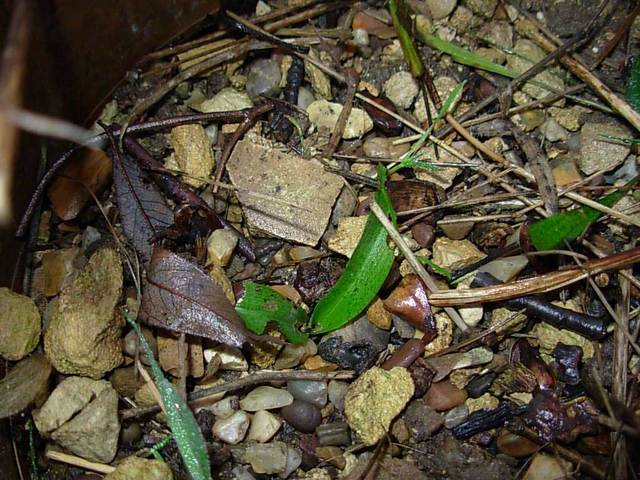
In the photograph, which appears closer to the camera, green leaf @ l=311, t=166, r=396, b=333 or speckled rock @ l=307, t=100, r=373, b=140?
green leaf @ l=311, t=166, r=396, b=333

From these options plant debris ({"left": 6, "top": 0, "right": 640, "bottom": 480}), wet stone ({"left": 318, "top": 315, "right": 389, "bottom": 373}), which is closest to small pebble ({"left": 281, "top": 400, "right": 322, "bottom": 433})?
plant debris ({"left": 6, "top": 0, "right": 640, "bottom": 480})

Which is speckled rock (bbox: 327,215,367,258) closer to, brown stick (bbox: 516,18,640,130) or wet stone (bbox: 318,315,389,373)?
wet stone (bbox: 318,315,389,373)

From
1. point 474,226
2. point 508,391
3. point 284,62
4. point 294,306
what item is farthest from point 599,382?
point 284,62

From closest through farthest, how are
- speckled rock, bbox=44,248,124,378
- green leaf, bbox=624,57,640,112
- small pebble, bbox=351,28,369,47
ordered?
speckled rock, bbox=44,248,124,378
green leaf, bbox=624,57,640,112
small pebble, bbox=351,28,369,47

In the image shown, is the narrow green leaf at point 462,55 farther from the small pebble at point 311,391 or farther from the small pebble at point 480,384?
the small pebble at point 311,391

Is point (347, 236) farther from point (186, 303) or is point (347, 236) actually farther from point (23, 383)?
point (23, 383)

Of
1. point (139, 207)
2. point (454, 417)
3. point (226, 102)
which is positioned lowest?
point (454, 417)

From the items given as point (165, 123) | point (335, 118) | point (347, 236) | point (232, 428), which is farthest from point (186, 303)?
point (335, 118)
